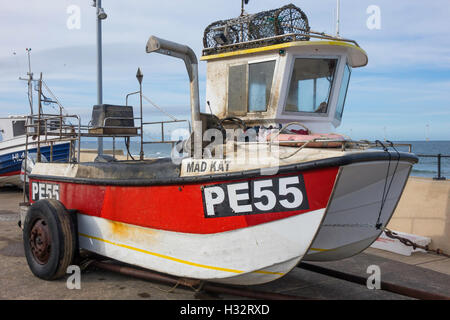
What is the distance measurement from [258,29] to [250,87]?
2.56ft

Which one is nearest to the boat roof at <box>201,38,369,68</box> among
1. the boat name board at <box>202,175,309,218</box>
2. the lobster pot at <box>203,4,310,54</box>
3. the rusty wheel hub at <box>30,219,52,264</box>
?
the lobster pot at <box>203,4,310,54</box>

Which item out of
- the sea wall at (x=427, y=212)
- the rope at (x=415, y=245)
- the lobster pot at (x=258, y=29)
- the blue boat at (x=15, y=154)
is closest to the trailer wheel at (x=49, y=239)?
the lobster pot at (x=258, y=29)

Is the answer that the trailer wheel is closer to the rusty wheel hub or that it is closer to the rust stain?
the rusty wheel hub

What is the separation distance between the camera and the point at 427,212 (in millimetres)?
6570

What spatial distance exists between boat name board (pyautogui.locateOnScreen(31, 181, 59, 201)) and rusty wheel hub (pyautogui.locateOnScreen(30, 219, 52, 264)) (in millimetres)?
593

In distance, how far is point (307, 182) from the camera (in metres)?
3.45

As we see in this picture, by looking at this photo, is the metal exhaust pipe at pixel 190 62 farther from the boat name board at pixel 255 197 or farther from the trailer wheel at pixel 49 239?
the trailer wheel at pixel 49 239

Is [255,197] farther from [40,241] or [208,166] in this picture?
[40,241]

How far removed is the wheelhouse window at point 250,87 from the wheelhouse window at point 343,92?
96 cm

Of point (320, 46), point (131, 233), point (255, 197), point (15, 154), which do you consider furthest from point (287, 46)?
point (15, 154)

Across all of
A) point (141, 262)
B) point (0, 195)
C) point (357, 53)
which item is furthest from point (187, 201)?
point (0, 195)

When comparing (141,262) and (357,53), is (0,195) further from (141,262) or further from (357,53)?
(357,53)

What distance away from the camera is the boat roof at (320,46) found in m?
4.77
